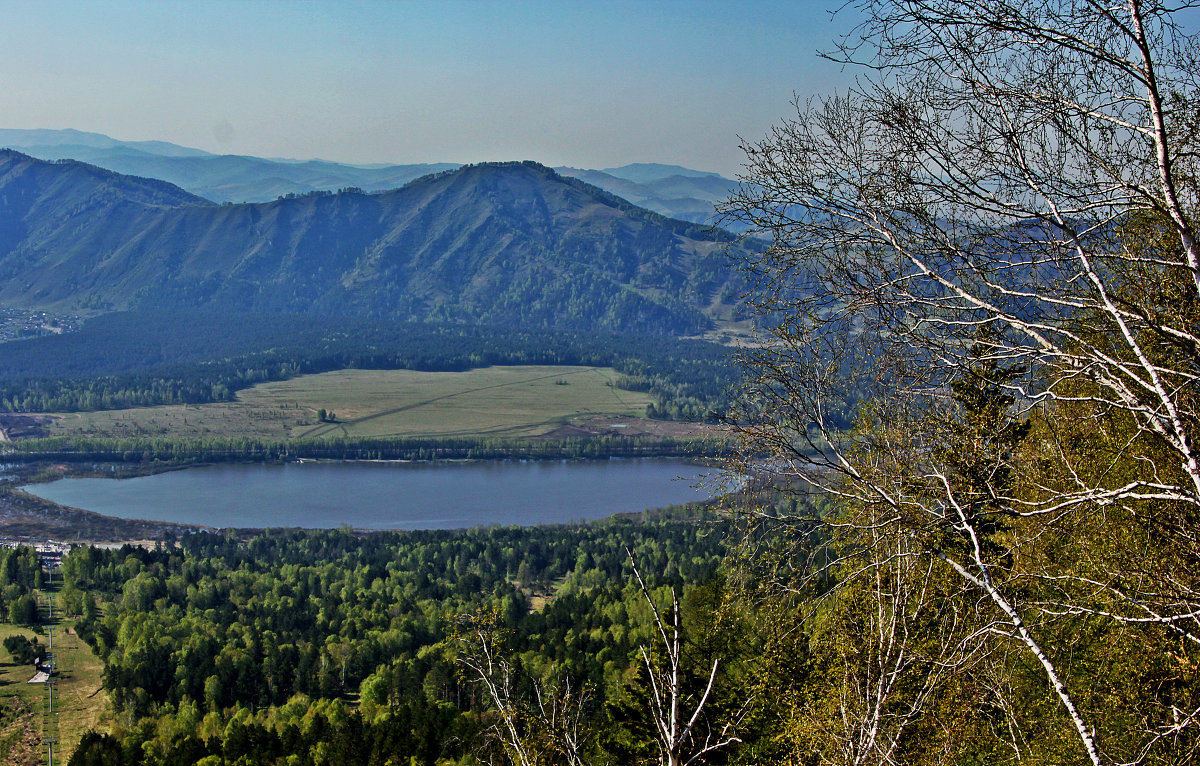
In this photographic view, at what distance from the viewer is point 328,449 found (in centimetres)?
8688

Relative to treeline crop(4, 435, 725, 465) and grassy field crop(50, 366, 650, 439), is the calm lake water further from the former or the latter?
grassy field crop(50, 366, 650, 439)

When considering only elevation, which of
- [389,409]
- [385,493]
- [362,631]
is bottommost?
[362,631]

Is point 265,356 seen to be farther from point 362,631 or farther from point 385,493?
point 362,631

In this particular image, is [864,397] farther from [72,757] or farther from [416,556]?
[416,556]

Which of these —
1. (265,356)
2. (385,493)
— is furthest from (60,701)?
(265,356)

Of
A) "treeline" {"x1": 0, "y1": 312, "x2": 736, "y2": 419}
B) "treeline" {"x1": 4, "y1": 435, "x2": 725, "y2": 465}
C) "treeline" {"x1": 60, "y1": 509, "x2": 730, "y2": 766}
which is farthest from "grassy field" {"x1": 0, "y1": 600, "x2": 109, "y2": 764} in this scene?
"treeline" {"x1": 0, "y1": 312, "x2": 736, "y2": 419}

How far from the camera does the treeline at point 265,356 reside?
360ft

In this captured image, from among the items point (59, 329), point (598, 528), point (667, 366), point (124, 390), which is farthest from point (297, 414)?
point (59, 329)

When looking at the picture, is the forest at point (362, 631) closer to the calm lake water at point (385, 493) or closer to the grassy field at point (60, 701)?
the grassy field at point (60, 701)

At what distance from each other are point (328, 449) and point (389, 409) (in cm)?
1682

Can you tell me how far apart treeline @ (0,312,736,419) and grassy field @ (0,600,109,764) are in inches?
2744

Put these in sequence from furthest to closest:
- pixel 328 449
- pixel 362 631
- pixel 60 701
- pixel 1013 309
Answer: pixel 328 449 < pixel 362 631 < pixel 60 701 < pixel 1013 309

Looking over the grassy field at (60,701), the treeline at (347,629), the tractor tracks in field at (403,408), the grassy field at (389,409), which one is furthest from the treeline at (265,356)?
the grassy field at (60,701)

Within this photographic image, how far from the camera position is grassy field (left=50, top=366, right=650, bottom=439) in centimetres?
9400
